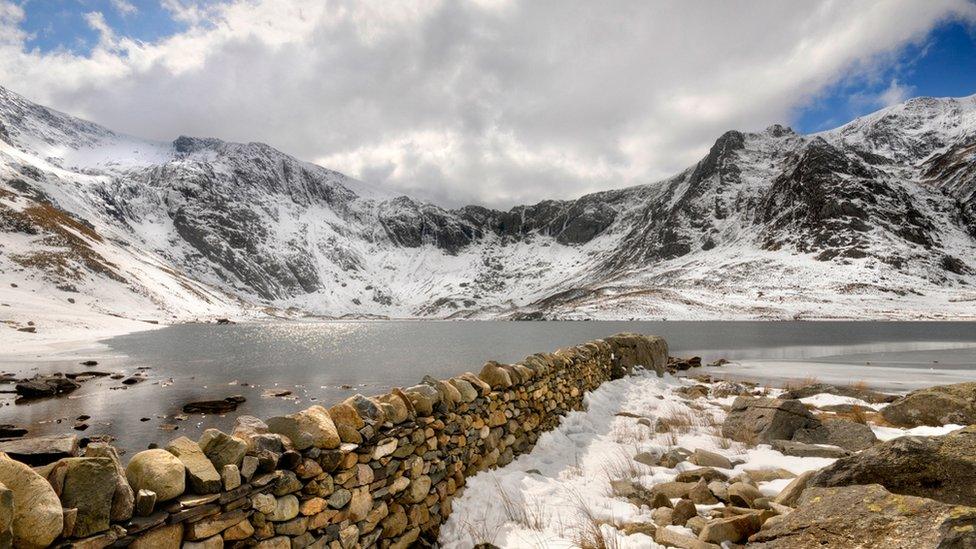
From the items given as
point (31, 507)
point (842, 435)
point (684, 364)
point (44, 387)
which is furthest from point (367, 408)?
point (684, 364)

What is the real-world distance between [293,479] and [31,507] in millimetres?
2375

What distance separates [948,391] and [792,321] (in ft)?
406

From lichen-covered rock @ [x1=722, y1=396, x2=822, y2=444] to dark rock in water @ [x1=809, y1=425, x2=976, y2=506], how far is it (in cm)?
565

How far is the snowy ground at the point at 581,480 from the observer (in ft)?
23.7

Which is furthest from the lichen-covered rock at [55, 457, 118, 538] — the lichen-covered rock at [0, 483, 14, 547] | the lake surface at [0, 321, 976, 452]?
the lake surface at [0, 321, 976, 452]

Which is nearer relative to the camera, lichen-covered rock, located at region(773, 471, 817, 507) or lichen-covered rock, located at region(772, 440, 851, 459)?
lichen-covered rock, located at region(773, 471, 817, 507)

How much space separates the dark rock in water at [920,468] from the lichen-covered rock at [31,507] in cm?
807

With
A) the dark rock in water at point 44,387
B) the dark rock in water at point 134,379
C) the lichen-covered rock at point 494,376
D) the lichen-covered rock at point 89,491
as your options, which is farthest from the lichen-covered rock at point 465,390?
the dark rock in water at point 134,379

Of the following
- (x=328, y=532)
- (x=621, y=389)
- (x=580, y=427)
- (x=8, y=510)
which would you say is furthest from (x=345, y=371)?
(x=8, y=510)

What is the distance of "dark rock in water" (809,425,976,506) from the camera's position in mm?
5512

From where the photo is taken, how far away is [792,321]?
11975cm

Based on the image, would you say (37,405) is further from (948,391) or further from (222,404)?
(948,391)

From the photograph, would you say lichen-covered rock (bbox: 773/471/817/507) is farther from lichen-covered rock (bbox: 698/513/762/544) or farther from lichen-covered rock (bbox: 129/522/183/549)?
→ lichen-covered rock (bbox: 129/522/183/549)

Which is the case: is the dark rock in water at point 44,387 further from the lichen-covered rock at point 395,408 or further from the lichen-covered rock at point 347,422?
the lichen-covered rock at point 347,422
